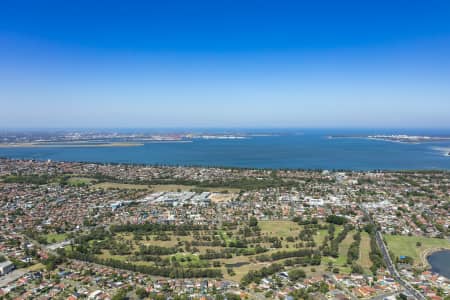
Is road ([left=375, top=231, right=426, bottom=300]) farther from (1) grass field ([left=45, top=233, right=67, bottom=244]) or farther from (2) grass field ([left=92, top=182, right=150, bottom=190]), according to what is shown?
(2) grass field ([left=92, top=182, right=150, bottom=190])

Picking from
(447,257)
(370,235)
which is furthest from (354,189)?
(447,257)

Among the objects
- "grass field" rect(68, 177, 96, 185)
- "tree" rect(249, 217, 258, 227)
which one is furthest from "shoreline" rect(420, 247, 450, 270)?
"grass field" rect(68, 177, 96, 185)

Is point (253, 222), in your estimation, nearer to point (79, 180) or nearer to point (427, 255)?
point (427, 255)

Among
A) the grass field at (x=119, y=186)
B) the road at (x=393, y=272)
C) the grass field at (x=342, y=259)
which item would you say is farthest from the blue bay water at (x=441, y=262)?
the grass field at (x=119, y=186)

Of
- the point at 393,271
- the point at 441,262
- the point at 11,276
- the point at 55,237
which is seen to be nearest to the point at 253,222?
the point at 393,271

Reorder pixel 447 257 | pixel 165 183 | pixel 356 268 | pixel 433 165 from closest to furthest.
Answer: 1. pixel 356 268
2. pixel 447 257
3. pixel 165 183
4. pixel 433 165

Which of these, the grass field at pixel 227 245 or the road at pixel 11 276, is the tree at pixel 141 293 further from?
the road at pixel 11 276

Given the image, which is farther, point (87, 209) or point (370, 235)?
point (87, 209)

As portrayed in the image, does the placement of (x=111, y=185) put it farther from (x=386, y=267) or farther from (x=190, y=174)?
(x=386, y=267)
